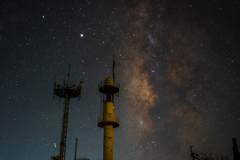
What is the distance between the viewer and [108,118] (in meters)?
34.3

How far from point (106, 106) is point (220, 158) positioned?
97.2 ft

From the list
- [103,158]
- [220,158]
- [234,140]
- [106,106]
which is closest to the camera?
[234,140]

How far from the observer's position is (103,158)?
3259 cm

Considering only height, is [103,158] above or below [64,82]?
below

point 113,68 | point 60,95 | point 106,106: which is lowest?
point 106,106

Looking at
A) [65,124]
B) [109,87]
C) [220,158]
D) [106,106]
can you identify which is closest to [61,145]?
[65,124]

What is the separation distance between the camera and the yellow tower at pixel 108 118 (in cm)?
3275

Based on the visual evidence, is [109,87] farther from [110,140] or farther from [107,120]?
[110,140]

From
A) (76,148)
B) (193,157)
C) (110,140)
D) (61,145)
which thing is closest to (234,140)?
(110,140)

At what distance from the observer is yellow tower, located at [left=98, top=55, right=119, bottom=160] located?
32750 mm

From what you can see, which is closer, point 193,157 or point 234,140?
point 234,140

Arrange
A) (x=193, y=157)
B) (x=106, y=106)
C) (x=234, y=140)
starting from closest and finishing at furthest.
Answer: (x=234, y=140) → (x=106, y=106) → (x=193, y=157)

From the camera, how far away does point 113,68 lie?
138ft

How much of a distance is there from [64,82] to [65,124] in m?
7.60
